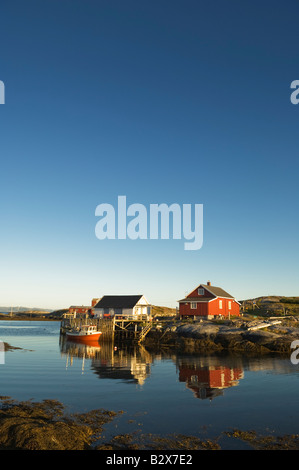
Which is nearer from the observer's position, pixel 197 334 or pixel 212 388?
pixel 212 388

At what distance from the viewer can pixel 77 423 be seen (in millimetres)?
15539

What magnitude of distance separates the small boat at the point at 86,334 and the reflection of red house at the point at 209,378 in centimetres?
2512

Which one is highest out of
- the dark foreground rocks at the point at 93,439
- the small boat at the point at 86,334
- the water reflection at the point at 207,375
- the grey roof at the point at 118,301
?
the grey roof at the point at 118,301

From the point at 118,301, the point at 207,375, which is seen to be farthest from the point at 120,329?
the point at 207,375

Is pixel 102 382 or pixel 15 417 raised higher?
pixel 15 417

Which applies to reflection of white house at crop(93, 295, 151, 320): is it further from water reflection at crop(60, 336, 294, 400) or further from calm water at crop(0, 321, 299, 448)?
calm water at crop(0, 321, 299, 448)

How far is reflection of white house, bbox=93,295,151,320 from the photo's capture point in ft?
221

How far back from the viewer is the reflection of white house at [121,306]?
67.4 metres

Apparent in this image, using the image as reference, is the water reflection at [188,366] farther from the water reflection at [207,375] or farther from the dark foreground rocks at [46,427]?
the dark foreground rocks at [46,427]

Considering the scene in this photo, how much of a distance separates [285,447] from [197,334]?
37.1m

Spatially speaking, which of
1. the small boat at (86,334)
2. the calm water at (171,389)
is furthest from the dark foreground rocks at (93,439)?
the small boat at (86,334)
